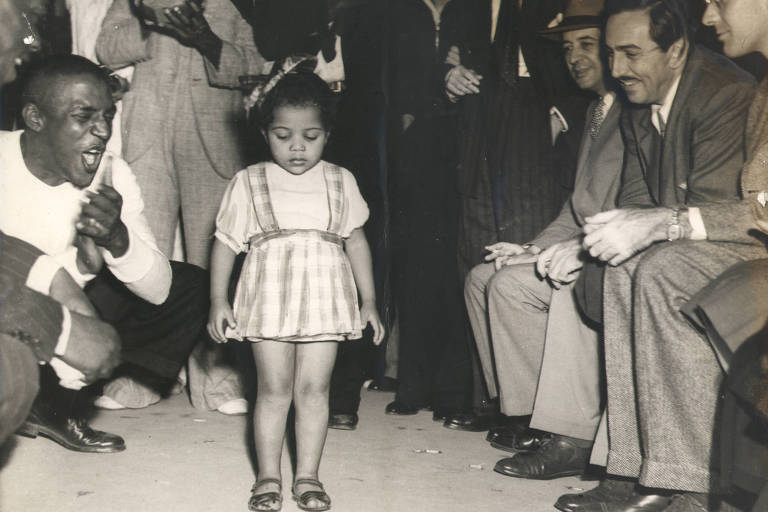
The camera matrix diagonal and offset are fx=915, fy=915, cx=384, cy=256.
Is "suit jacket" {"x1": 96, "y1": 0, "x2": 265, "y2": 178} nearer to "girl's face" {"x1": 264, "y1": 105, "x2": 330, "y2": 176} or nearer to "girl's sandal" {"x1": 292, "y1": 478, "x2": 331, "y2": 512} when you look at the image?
"girl's face" {"x1": 264, "y1": 105, "x2": 330, "y2": 176}

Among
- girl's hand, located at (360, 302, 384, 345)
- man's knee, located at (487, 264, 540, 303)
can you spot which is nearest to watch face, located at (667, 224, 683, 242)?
man's knee, located at (487, 264, 540, 303)

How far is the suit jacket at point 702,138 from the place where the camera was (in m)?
2.41

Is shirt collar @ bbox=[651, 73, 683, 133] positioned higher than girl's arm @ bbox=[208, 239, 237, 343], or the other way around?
shirt collar @ bbox=[651, 73, 683, 133]

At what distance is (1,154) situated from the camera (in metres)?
2.48

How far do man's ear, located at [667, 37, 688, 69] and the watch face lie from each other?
1.93 ft

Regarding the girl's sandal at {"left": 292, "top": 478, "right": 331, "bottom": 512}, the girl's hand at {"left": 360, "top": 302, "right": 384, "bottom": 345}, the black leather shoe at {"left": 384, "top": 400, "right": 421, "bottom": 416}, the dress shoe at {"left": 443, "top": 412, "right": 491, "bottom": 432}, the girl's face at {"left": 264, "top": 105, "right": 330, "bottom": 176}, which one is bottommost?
the black leather shoe at {"left": 384, "top": 400, "right": 421, "bottom": 416}

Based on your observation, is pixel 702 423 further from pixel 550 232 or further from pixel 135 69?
pixel 135 69

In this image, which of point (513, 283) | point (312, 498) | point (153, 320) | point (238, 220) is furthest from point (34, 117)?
point (513, 283)

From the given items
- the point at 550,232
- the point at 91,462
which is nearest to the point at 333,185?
the point at 550,232

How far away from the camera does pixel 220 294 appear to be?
254cm

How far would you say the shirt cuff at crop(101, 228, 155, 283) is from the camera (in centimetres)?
250

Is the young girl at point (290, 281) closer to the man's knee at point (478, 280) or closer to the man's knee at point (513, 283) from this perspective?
the man's knee at point (513, 283)

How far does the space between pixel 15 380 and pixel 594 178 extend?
1.95 m

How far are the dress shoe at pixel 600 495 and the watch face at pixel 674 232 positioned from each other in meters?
0.65
